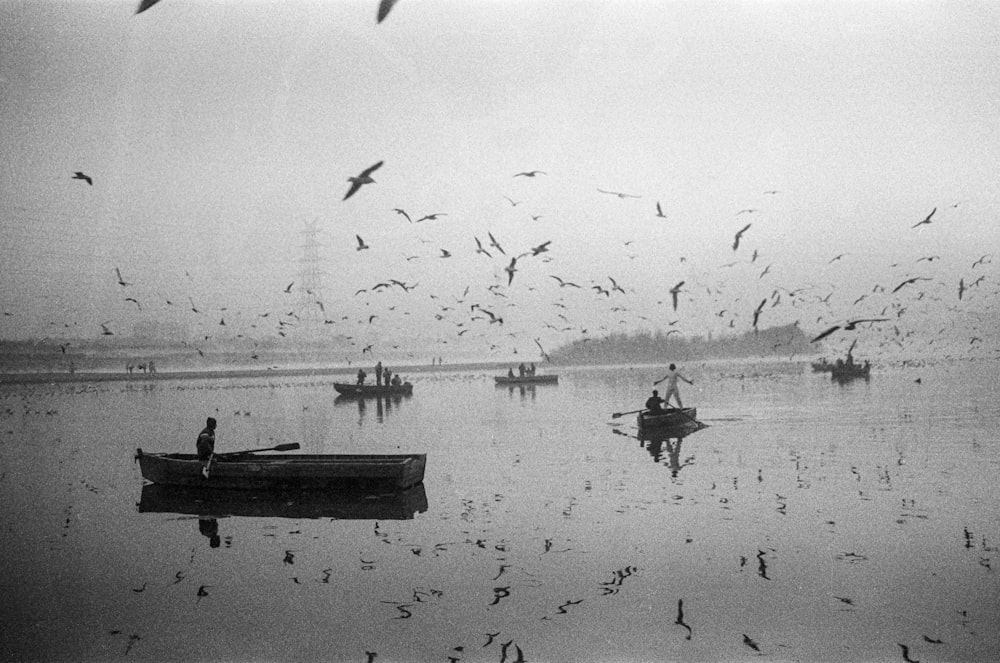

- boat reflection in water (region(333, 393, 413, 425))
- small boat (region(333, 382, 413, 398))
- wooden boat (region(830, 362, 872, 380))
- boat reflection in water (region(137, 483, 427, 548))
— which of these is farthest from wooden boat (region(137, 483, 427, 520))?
wooden boat (region(830, 362, 872, 380))

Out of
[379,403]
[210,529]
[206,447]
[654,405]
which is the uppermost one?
[654,405]

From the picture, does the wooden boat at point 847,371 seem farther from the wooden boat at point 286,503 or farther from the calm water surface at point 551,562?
the wooden boat at point 286,503

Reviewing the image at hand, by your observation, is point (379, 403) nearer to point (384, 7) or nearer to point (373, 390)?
point (373, 390)

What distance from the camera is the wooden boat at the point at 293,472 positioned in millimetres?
9930

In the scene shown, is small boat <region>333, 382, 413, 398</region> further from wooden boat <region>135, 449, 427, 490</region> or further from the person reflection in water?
the person reflection in water

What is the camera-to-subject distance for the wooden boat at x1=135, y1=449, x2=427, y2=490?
9930 mm

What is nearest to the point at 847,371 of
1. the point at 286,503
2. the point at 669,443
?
the point at 669,443

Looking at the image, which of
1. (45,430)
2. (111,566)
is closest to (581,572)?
(111,566)

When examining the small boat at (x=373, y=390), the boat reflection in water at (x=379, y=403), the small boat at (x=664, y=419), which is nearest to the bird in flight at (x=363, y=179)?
the small boat at (x=664, y=419)

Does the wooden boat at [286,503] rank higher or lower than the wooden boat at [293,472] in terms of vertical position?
lower

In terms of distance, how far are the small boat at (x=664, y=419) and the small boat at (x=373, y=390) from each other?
1950 cm

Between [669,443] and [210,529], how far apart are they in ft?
29.7

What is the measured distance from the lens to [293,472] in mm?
10133

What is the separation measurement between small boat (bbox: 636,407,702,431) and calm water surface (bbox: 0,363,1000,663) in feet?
4.37
